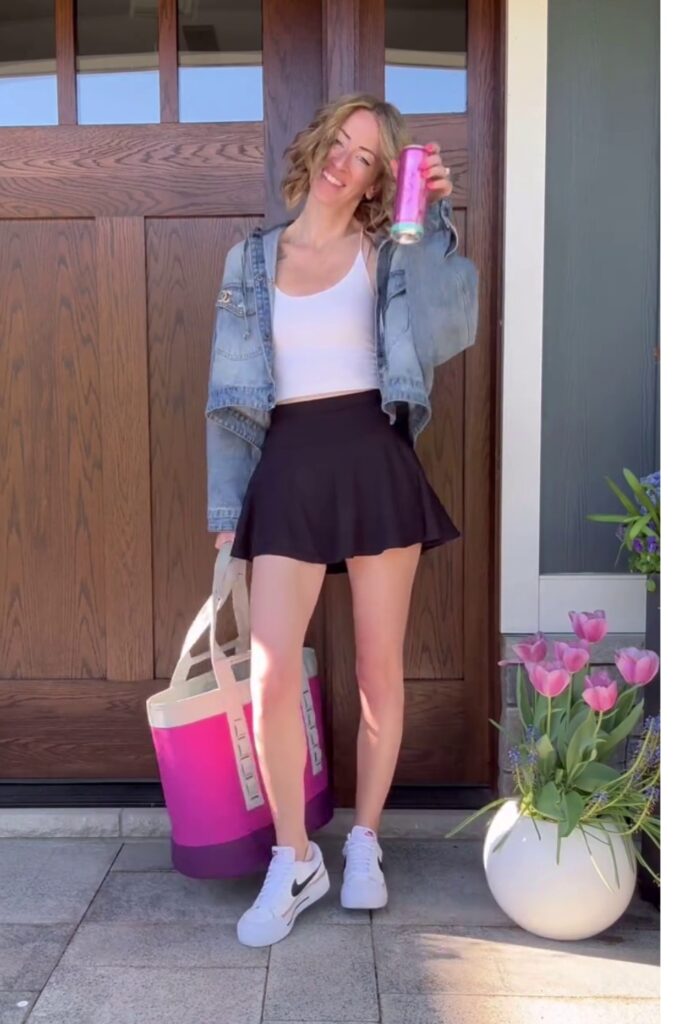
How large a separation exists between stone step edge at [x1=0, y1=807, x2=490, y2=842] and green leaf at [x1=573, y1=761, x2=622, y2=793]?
24.5 inches

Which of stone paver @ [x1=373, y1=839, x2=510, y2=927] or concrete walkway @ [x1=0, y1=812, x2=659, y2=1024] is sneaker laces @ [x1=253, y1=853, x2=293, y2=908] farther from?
stone paver @ [x1=373, y1=839, x2=510, y2=927]

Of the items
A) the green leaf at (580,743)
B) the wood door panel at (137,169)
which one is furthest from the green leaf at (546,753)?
the wood door panel at (137,169)

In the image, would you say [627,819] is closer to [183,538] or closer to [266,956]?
[266,956]

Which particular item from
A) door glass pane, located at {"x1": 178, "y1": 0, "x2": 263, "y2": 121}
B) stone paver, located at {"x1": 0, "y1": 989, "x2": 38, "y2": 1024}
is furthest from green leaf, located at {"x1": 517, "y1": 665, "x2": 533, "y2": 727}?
door glass pane, located at {"x1": 178, "y1": 0, "x2": 263, "y2": 121}

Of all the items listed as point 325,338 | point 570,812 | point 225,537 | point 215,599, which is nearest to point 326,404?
point 325,338

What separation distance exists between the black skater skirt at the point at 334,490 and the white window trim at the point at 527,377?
0.41m

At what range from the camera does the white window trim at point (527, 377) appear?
249 centimetres

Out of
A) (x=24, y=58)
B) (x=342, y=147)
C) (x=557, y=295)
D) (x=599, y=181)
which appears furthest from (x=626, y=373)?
(x=24, y=58)

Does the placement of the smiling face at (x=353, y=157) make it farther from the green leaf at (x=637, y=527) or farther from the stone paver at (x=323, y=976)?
the stone paver at (x=323, y=976)

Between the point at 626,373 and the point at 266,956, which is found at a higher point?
the point at 626,373

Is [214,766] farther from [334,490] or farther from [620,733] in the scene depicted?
[620,733]

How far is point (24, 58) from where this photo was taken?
8.92ft

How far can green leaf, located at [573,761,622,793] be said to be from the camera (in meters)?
2.13
